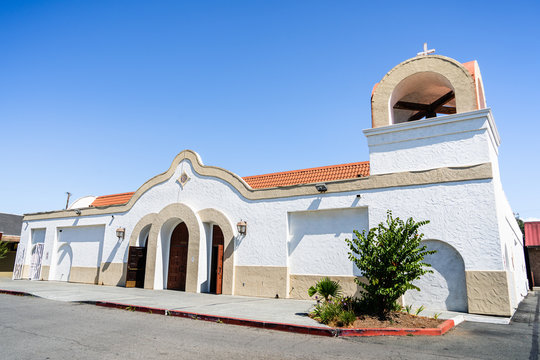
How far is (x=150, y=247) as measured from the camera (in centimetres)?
1670

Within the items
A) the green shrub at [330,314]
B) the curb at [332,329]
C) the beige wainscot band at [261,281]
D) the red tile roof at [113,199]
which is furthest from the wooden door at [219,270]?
the red tile roof at [113,199]

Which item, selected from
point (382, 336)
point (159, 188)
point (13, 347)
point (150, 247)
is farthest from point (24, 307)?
point (382, 336)

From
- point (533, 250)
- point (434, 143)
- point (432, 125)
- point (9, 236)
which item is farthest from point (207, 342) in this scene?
point (9, 236)

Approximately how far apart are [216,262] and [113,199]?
9567 mm

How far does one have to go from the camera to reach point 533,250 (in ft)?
85.5

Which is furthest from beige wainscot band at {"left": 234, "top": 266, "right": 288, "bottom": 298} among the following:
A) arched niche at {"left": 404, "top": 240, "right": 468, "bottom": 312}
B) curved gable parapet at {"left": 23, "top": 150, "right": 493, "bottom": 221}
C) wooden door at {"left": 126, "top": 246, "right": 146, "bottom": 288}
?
wooden door at {"left": 126, "top": 246, "right": 146, "bottom": 288}

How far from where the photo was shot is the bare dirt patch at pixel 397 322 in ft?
25.6

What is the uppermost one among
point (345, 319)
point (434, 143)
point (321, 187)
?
point (434, 143)

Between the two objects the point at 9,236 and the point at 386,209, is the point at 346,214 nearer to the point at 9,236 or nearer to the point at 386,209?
the point at 386,209

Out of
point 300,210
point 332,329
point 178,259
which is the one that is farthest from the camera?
point 178,259

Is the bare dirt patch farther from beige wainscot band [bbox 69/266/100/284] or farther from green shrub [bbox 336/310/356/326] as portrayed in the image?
beige wainscot band [bbox 69/266/100/284]

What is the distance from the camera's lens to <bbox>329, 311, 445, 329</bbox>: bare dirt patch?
7.81m

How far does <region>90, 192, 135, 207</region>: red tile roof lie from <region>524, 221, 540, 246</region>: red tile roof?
88.3ft

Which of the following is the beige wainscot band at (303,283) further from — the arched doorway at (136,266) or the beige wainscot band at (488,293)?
the arched doorway at (136,266)
